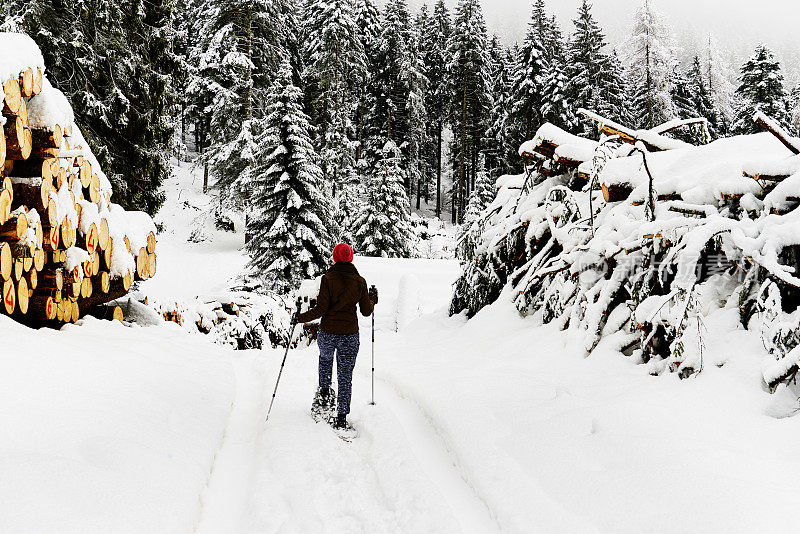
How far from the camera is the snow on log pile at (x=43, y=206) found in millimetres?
5109

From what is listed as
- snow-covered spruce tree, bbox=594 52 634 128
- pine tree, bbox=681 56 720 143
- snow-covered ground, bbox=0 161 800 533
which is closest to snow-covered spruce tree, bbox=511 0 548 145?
snow-covered spruce tree, bbox=594 52 634 128

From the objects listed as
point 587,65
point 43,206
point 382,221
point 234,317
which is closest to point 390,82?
point 587,65

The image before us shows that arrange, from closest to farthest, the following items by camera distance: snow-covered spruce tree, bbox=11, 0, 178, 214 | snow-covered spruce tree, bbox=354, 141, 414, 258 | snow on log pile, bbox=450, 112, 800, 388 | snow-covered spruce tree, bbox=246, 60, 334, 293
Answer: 1. snow on log pile, bbox=450, 112, 800, 388
2. snow-covered spruce tree, bbox=11, 0, 178, 214
3. snow-covered spruce tree, bbox=246, 60, 334, 293
4. snow-covered spruce tree, bbox=354, 141, 414, 258

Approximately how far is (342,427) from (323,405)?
48 cm

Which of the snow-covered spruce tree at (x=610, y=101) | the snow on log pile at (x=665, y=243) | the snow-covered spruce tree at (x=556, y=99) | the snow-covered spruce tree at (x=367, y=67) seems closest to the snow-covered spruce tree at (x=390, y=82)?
the snow-covered spruce tree at (x=367, y=67)

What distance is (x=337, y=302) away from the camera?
5.57m

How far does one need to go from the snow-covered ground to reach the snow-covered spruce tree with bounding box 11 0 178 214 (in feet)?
28.9

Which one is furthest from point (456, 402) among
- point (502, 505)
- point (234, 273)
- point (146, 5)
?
point (234, 273)

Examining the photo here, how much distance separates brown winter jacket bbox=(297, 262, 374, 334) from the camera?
5.55 metres

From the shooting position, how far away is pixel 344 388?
5.54m

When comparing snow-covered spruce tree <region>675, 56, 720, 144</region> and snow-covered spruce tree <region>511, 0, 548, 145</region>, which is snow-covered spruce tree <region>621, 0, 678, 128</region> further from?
snow-covered spruce tree <region>675, 56, 720, 144</region>

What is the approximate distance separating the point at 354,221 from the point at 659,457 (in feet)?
80.6

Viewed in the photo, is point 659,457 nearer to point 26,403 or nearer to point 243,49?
point 26,403

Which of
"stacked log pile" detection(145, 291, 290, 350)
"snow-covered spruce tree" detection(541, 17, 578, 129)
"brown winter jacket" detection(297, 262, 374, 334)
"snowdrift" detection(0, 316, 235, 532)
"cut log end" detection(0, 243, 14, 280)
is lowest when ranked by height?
"stacked log pile" detection(145, 291, 290, 350)
